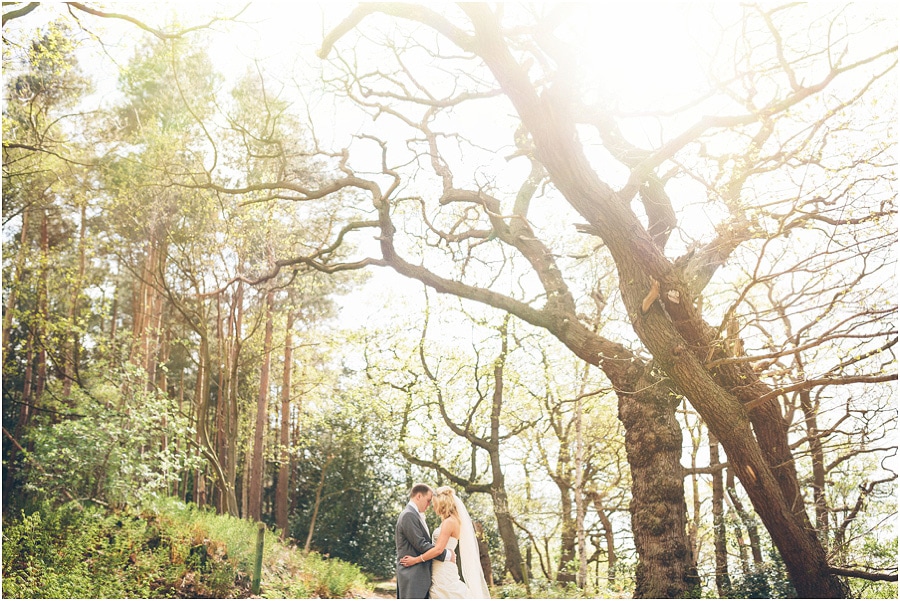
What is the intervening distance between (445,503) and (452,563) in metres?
0.46

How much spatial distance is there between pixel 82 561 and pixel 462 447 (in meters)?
6.98

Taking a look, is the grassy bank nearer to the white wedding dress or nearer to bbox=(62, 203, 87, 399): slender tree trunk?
the white wedding dress

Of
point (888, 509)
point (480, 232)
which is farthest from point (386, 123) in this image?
point (888, 509)

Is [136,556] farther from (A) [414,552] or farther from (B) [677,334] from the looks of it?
(B) [677,334]

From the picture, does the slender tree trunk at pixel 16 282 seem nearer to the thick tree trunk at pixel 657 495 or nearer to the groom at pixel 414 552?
the groom at pixel 414 552

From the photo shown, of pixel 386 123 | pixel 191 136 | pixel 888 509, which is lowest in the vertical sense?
pixel 888 509

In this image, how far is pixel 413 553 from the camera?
15.3ft

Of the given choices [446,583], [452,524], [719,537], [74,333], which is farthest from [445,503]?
[74,333]

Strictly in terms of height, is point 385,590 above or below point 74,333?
below

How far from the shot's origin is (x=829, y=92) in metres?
4.52

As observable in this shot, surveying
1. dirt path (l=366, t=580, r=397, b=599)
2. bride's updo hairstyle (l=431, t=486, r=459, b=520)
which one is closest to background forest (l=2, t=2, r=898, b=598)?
dirt path (l=366, t=580, r=397, b=599)

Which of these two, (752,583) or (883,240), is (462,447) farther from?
(883,240)

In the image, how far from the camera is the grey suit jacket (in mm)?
4605

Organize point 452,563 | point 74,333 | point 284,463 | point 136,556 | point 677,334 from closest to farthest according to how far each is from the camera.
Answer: point 677,334 → point 452,563 → point 136,556 → point 74,333 → point 284,463
